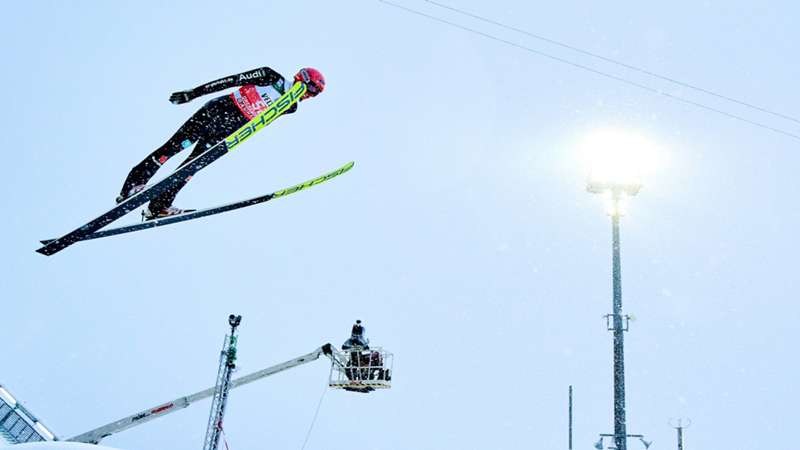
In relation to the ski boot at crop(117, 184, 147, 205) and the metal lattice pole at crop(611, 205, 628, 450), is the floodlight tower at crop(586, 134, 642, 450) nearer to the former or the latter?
the metal lattice pole at crop(611, 205, 628, 450)

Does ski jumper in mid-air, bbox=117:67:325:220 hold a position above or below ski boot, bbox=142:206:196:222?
above

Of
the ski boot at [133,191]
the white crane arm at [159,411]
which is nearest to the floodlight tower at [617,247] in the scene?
the white crane arm at [159,411]

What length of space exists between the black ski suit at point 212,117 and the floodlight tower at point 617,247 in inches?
342

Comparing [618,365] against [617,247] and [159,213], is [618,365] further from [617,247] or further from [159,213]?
[159,213]

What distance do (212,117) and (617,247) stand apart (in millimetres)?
10163

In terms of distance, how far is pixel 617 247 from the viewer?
52.9 ft

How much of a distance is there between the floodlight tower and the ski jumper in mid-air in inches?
339

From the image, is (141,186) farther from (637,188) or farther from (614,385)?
(637,188)

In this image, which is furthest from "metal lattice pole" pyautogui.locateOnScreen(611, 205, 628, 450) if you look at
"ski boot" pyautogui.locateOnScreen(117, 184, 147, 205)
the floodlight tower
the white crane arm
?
"ski boot" pyautogui.locateOnScreen(117, 184, 147, 205)

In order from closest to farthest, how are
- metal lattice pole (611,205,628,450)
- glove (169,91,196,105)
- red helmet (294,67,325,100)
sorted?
glove (169,91,196,105) → red helmet (294,67,325,100) → metal lattice pole (611,205,628,450)

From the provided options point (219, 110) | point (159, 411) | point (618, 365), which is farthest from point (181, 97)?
point (159, 411)

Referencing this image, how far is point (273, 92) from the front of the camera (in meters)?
9.66

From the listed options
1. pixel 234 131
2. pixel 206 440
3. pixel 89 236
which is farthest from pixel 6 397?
pixel 234 131

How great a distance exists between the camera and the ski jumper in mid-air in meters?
9.16
